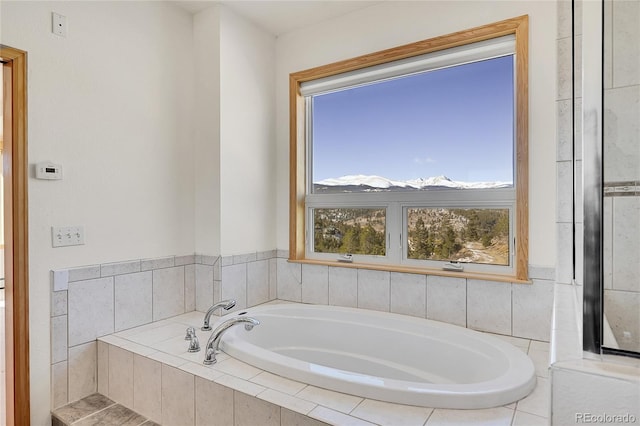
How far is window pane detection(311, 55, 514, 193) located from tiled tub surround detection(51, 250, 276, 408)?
0.92m

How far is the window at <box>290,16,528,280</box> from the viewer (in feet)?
7.29

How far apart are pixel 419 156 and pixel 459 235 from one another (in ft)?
1.96

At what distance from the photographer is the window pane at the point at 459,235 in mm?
2254

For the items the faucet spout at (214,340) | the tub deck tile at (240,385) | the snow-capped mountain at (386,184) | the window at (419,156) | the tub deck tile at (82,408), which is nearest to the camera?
the tub deck tile at (240,385)

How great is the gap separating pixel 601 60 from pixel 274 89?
2587 millimetres

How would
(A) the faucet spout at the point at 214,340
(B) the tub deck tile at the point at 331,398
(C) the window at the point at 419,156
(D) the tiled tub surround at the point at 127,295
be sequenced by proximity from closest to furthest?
1. (B) the tub deck tile at the point at 331,398
2. (A) the faucet spout at the point at 214,340
3. (D) the tiled tub surround at the point at 127,295
4. (C) the window at the point at 419,156

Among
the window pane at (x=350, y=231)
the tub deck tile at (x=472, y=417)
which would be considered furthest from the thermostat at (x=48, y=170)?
the tub deck tile at (x=472, y=417)

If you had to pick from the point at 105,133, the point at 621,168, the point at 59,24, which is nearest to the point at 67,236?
the point at 105,133

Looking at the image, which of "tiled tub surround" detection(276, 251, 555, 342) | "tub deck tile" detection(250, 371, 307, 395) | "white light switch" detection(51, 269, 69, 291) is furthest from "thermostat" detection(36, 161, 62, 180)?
"tiled tub surround" detection(276, 251, 555, 342)

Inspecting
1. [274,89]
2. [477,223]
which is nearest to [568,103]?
[477,223]

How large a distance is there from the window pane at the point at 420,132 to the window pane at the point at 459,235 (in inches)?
7.1

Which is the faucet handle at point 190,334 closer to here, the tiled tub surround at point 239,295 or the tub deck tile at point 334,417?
the tiled tub surround at point 239,295

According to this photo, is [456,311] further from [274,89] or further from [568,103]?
[274,89]

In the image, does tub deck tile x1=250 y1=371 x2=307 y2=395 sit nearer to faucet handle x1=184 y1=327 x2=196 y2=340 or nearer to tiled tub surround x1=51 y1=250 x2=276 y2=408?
faucet handle x1=184 y1=327 x2=196 y2=340
